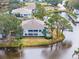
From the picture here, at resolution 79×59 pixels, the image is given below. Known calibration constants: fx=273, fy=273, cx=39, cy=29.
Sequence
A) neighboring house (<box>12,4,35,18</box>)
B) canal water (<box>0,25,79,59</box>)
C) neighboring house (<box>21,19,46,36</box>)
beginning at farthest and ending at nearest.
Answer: neighboring house (<box>12,4,35,18</box>)
neighboring house (<box>21,19,46,36</box>)
canal water (<box>0,25,79,59</box>)

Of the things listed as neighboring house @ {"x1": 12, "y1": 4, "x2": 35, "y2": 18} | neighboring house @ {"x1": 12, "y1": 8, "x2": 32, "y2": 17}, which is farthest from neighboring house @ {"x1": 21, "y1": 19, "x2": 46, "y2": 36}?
neighboring house @ {"x1": 12, "y1": 8, "x2": 32, "y2": 17}

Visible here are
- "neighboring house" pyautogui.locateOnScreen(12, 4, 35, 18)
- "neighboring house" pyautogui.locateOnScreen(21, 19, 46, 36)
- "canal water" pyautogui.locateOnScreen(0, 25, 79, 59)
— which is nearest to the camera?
"canal water" pyautogui.locateOnScreen(0, 25, 79, 59)

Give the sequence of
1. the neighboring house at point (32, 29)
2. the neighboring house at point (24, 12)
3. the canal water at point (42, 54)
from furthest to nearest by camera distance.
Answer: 1. the neighboring house at point (24, 12)
2. the neighboring house at point (32, 29)
3. the canal water at point (42, 54)

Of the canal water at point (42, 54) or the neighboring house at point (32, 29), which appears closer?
the canal water at point (42, 54)

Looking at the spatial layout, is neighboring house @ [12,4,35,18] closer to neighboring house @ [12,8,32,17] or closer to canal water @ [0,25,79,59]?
neighboring house @ [12,8,32,17]

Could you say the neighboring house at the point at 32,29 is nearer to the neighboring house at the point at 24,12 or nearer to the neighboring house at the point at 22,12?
the neighboring house at the point at 24,12

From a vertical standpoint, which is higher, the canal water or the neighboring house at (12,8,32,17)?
the neighboring house at (12,8,32,17)

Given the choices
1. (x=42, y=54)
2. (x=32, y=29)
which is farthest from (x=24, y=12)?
(x=42, y=54)

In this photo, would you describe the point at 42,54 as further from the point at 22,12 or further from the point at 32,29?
the point at 22,12

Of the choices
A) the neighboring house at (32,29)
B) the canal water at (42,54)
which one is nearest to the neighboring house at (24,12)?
the neighboring house at (32,29)

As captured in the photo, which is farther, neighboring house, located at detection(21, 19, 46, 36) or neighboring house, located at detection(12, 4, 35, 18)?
neighboring house, located at detection(12, 4, 35, 18)

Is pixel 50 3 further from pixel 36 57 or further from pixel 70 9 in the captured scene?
pixel 36 57

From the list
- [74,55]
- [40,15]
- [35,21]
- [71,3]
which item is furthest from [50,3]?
[74,55]
